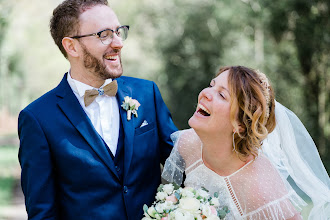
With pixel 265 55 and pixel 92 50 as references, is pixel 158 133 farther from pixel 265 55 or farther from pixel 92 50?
pixel 265 55

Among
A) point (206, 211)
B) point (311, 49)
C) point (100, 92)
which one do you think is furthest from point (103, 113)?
point (311, 49)

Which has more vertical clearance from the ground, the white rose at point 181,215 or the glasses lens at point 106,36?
the glasses lens at point 106,36

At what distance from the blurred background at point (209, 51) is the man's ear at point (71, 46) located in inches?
259

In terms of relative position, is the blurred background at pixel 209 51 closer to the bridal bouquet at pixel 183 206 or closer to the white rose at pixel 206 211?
the bridal bouquet at pixel 183 206

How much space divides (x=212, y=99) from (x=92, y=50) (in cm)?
89

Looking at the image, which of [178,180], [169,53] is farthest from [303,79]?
[178,180]

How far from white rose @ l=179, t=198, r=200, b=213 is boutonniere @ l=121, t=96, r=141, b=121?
71cm

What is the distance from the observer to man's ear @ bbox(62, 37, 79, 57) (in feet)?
10.1

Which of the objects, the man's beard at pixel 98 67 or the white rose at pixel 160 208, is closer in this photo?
the white rose at pixel 160 208

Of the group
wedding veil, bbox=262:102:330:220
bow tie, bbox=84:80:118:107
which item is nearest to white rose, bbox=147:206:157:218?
bow tie, bbox=84:80:118:107

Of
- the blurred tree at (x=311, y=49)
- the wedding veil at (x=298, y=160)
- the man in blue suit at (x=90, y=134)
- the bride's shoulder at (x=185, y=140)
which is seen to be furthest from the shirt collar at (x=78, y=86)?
the blurred tree at (x=311, y=49)

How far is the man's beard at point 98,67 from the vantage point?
9.77 ft

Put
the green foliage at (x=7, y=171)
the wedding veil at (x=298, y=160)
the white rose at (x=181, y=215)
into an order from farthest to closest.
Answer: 1. the green foliage at (x=7, y=171)
2. the wedding veil at (x=298, y=160)
3. the white rose at (x=181, y=215)

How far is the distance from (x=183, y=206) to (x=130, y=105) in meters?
0.82
